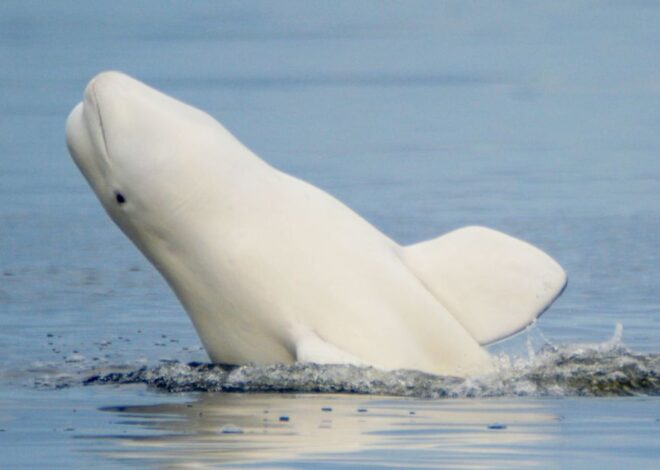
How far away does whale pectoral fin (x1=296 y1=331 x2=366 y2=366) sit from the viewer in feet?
46.2

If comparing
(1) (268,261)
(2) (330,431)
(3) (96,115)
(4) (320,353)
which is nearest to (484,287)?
(1) (268,261)

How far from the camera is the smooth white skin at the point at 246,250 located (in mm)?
14672

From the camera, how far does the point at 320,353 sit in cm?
1413

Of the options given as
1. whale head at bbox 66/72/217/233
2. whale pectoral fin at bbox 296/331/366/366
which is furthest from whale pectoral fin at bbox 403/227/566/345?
whale head at bbox 66/72/217/233

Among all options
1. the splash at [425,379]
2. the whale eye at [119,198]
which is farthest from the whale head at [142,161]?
the splash at [425,379]

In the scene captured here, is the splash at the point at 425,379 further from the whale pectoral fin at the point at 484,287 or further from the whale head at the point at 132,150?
the whale head at the point at 132,150

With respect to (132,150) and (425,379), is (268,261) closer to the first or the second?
(132,150)

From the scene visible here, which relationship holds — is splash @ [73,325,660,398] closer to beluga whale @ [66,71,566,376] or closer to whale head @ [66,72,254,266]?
beluga whale @ [66,71,566,376]

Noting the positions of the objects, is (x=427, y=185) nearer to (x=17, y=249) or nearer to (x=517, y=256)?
(x=17, y=249)

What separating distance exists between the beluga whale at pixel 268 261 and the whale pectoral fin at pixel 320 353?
151 mm

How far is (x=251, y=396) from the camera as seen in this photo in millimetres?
14078

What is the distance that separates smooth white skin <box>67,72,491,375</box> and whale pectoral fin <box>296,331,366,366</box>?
0.20m

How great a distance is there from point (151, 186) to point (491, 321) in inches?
103

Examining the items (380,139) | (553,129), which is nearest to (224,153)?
(380,139)
